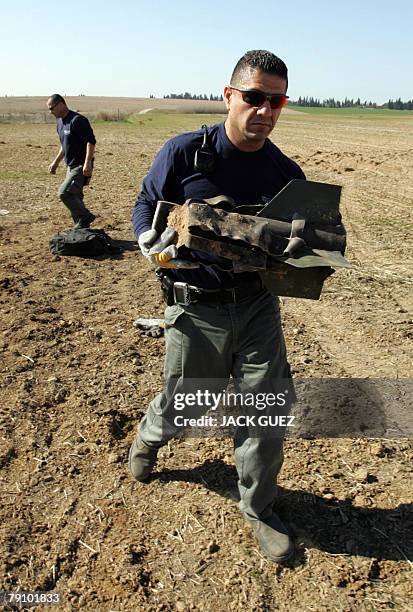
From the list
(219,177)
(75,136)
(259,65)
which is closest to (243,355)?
(219,177)

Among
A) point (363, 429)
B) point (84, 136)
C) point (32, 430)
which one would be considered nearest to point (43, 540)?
point (32, 430)

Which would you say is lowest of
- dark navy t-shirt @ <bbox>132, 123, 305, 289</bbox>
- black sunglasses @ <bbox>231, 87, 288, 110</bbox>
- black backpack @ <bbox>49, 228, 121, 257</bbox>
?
black backpack @ <bbox>49, 228, 121, 257</bbox>

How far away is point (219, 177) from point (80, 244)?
204 inches

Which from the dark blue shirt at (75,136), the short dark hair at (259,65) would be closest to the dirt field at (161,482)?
the short dark hair at (259,65)

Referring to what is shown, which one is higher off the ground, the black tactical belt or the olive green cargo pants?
the black tactical belt

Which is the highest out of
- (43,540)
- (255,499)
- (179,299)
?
(179,299)

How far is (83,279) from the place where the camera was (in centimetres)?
675

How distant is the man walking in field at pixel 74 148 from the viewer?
7.89 m

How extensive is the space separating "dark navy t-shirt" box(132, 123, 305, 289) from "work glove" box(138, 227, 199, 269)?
0.47ft

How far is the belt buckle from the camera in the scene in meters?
2.73

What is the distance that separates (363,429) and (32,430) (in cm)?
225

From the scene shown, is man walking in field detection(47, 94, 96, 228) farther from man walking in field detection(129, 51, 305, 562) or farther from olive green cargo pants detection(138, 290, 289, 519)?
olive green cargo pants detection(138, 290, 289, 519)

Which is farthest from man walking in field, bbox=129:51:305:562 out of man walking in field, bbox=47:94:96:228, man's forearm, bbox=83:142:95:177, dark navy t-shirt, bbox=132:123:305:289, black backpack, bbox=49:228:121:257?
man walking in field, bbox=47:94:96:228

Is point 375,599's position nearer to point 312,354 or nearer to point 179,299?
point 179,299
